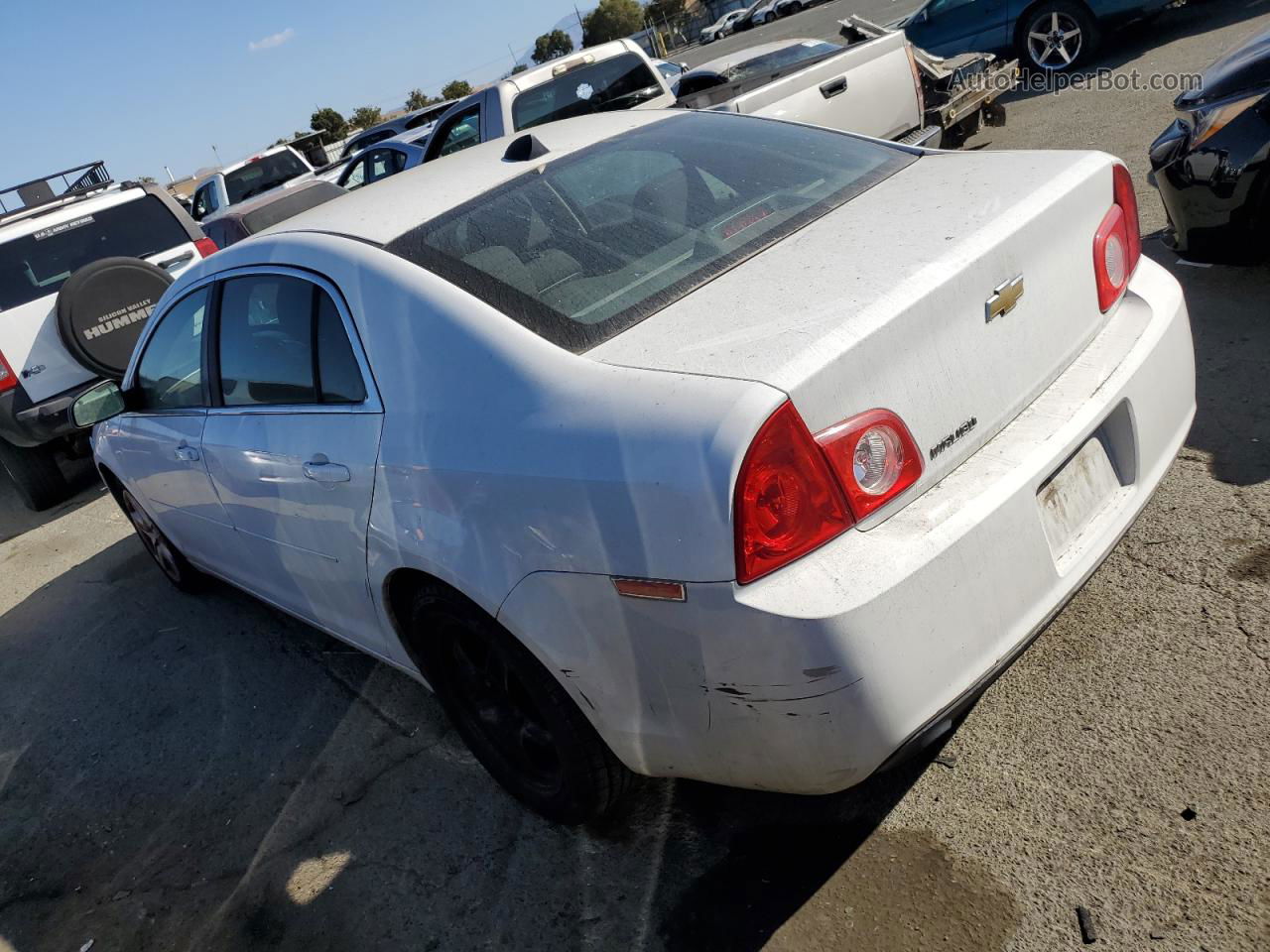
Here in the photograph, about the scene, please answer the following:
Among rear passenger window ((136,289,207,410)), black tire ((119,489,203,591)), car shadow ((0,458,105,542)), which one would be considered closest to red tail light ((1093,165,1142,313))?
rear passenger window ((136,289,207,410))

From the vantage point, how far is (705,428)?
76.4 inches

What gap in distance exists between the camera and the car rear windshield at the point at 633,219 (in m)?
2.49

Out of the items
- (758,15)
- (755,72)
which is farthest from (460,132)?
(758,15)

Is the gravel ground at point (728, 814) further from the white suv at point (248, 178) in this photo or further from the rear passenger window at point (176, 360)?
the white suv at point (248, 178)

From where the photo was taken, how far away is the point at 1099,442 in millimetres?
2480

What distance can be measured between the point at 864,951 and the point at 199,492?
9.54ft

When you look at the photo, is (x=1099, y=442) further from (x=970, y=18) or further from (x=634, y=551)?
(x=970, y=18)

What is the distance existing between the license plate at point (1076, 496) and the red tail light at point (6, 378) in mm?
Result: 6993

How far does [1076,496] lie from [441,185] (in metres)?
1.98

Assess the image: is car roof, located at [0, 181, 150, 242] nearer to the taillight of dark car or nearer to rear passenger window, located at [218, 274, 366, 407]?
rear passenger window, located at [218, 274, 366, 407]

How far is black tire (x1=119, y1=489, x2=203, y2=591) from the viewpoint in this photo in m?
4.97

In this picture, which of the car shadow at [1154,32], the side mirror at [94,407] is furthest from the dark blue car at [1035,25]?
the side mirror at [94,407]

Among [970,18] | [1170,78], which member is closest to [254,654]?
[1170,78]

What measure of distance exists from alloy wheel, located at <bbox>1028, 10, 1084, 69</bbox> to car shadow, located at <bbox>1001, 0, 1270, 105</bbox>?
0.21 metres
